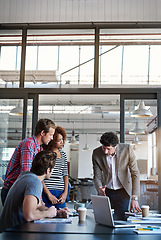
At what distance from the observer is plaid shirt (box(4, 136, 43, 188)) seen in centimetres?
310

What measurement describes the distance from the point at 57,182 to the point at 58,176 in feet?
0.23

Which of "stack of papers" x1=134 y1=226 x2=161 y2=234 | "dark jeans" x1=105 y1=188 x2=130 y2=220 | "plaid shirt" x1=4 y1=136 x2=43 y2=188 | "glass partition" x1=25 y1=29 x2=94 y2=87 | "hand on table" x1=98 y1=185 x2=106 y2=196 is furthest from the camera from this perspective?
"glass partition" x1=25 y1=29 x2=94 y2=87

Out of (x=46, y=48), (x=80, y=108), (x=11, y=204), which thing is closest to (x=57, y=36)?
(x=46, y=48)

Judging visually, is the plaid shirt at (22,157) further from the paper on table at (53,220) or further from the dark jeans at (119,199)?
the dark jeans at (119,199)

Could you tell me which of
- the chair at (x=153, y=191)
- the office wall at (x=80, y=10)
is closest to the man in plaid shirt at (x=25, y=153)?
the chair at (x=153, y=191)

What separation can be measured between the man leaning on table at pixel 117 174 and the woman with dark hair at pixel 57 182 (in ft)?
1.23

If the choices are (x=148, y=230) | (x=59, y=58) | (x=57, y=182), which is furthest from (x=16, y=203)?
(x=59, y=58)

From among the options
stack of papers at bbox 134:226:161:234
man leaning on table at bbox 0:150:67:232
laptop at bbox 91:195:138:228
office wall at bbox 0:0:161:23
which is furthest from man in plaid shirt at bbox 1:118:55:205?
office wall at bbox 0:0:161:23

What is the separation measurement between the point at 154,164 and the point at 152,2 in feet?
8.43

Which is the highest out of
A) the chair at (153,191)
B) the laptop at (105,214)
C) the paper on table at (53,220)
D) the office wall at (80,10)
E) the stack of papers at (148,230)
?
the office wall at (80,10)

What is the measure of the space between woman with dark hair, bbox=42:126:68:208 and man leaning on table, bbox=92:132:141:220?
0.37m

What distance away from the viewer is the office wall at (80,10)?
17.2 ft

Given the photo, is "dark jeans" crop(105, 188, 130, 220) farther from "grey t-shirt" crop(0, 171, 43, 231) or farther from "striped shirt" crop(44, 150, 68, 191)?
"grey t-shirt" crop(0, 171, 43, 231)

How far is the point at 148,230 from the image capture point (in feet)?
6.87
